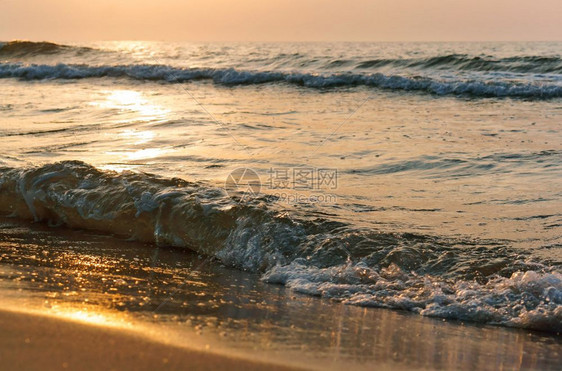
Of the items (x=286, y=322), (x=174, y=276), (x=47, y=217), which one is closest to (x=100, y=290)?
(x=174, y=276)

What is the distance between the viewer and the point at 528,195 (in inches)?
201

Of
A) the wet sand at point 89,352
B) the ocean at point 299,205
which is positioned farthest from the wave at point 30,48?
the wet sand at point 89,352

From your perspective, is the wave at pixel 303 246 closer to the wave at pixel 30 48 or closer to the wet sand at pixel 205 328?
the wet sand at pixel 205 328

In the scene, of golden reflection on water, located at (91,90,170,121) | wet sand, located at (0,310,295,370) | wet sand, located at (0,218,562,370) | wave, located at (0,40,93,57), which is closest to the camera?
wet sand, located at (0,310,295,370)

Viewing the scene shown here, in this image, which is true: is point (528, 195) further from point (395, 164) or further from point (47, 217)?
point (47, 217)

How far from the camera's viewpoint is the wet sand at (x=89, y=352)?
218 cm

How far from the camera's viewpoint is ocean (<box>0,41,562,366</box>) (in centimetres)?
339

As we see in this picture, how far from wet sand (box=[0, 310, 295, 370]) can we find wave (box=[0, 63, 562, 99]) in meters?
11.2

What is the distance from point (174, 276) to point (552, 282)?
6.93ft

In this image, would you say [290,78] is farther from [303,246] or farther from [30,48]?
[30,48]

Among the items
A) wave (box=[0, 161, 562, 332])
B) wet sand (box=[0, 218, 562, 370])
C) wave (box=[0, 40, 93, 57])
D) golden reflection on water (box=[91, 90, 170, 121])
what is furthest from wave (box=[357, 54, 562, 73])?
wet sand (box=[0, 218, 562, 370])

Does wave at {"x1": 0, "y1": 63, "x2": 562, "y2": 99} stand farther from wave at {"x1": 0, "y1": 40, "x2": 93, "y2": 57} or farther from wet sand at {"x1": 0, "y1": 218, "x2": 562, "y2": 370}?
wet sand at {"x1": 0, "y1": 218, "x2": 562, "y2": 370}

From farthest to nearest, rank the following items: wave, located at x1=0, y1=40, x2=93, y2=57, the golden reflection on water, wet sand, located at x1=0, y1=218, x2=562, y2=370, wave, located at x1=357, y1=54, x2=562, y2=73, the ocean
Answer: wave, located at x1=0, y1=40, x2=93, y2=57 → wave, located at x1=357, y1=54, x2=562, y2=73 → the golden reflection on water → the ocean → wet sand, located at x1=0, y1=218, x2=562, y2=370

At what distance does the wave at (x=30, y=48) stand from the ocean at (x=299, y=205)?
1549 cm
